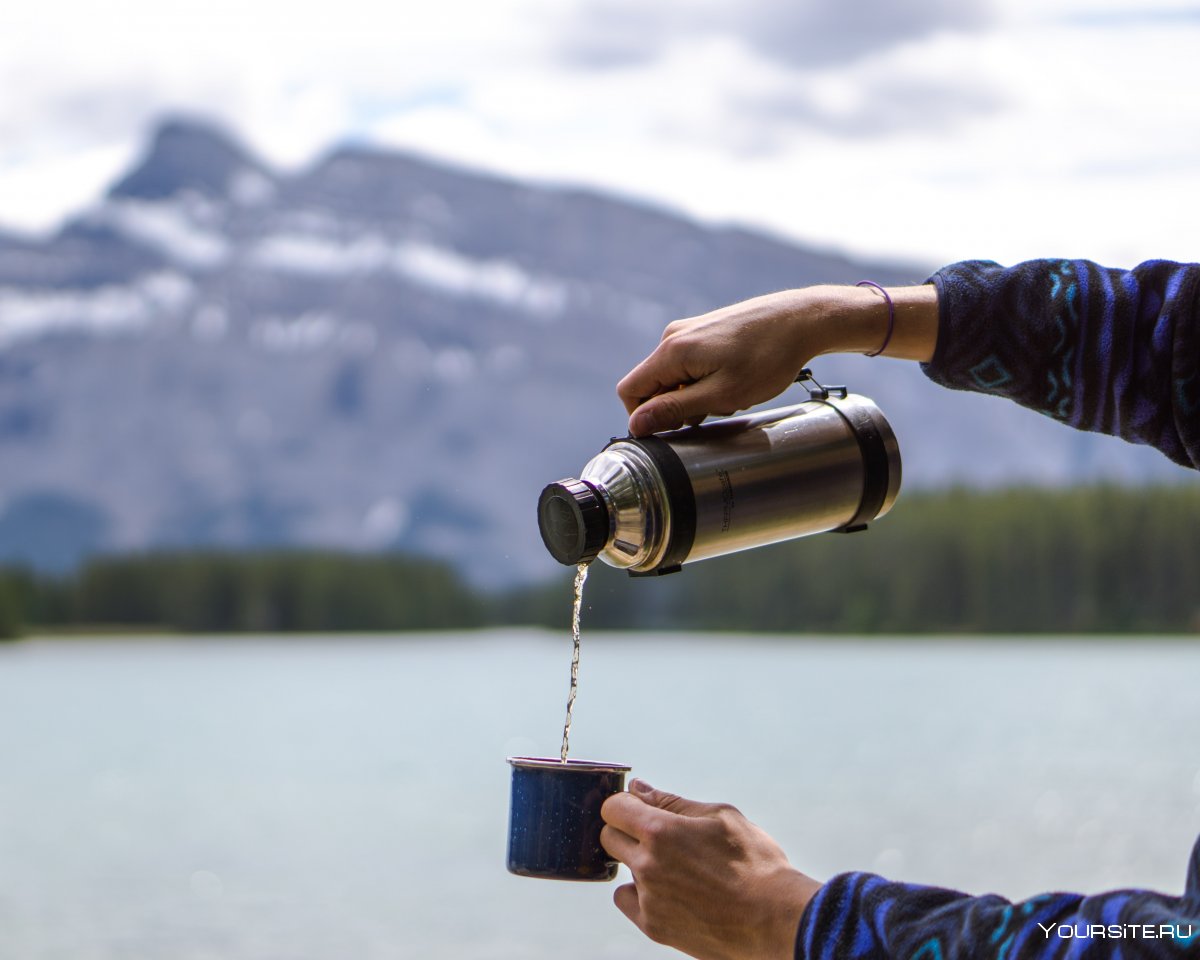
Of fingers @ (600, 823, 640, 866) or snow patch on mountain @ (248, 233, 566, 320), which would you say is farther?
snow patch on mountain @ (248, 233, 566, 320)

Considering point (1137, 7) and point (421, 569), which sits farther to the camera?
point (421, 569)

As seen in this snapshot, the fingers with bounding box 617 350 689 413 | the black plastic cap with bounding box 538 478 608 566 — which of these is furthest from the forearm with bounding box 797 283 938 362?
the black plastic cap with bounding box 538 478 608 566

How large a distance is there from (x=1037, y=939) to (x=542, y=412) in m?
103

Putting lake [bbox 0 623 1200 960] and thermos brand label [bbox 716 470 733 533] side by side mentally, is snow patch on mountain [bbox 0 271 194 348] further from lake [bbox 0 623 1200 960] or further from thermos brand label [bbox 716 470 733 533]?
thermos brand label [bbox 716 470 733 533]

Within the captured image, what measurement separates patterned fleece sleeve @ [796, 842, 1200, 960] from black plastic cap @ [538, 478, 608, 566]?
0.34 metres

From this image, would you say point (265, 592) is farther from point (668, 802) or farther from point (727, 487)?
point (668, 802)

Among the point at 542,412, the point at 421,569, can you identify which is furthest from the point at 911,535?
the point at 542,412

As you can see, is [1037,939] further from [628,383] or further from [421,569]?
[421,569]

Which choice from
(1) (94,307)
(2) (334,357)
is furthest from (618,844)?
(1) (94,307)

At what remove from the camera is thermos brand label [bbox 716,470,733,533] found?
1.22 metres

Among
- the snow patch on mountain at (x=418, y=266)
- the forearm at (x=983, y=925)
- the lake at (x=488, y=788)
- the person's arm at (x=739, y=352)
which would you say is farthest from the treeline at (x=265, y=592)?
the snow patch on mountain at (x=418, y=266)

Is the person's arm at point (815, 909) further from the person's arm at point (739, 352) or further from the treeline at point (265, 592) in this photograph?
the treeline at point (265, 592)

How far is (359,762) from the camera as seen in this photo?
1892 cm

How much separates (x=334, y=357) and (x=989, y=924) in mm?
115241
